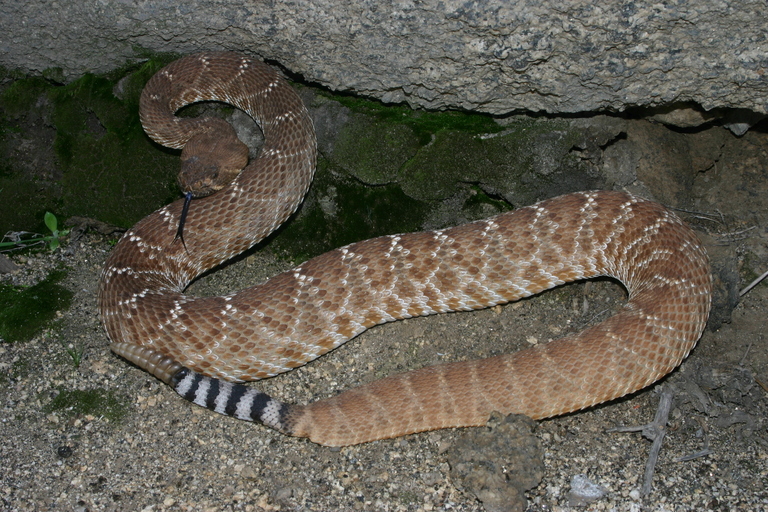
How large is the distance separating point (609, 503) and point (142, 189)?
15.2 ft

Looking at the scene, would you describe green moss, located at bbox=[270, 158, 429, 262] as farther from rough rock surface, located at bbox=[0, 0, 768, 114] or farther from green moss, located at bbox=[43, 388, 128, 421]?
Result: green moss, located at bbox=[43, 388, 128, 421]

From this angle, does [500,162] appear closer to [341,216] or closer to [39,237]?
[341,216]

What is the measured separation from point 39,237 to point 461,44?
414cm

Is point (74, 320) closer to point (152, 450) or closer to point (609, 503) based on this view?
point (152, 450)

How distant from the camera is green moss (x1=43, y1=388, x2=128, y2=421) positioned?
4414 millimetres

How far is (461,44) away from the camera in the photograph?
184 inches

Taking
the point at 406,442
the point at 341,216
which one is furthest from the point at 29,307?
the point at 406,442

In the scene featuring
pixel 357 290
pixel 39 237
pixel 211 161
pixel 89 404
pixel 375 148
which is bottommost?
pixel 89 404

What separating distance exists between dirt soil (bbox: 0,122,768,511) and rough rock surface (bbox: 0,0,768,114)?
1.49m

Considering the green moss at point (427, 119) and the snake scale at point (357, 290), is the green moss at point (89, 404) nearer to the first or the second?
the snake scale at point (357, 290)

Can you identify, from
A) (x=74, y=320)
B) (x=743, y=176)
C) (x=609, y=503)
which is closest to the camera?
(x=609, y=503)

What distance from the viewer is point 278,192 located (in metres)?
5.20

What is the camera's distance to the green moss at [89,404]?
4.41 m

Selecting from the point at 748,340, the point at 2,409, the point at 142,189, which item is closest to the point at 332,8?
the point at 142,189
